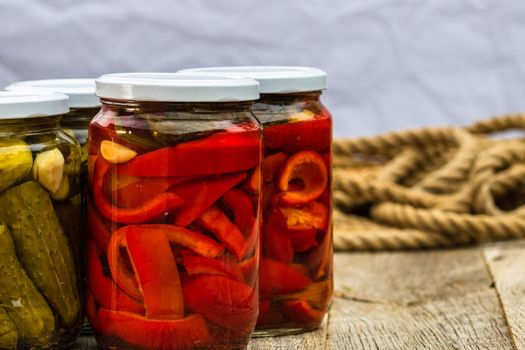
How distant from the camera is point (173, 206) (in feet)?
2.73

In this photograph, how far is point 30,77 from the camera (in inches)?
84.4

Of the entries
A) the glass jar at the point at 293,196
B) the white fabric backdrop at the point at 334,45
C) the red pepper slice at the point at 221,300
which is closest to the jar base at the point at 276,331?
the glass jar at the point at 293,196

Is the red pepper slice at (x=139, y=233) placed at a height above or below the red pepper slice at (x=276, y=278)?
above

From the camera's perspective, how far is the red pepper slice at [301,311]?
1.01m

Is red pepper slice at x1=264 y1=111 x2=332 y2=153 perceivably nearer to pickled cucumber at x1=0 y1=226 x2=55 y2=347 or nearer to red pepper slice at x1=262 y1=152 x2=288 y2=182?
red pepper slice at x1=262 y1=152 x2=288 y2=182

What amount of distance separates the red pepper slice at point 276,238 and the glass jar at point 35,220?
0.63ft

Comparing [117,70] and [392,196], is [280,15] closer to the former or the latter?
[117,70]

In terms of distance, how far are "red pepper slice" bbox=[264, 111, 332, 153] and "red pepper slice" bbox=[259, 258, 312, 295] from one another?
114 mm

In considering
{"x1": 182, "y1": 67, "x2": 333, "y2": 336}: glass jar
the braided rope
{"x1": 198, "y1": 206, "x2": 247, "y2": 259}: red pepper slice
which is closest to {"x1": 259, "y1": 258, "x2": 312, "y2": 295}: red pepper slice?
{"x1": 182, "y1": 67, "x2": 333, "y2": 336}: glass jar

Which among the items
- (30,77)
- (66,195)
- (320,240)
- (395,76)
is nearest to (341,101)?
(395,76)

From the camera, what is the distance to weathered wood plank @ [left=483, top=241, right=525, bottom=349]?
3.56 feet

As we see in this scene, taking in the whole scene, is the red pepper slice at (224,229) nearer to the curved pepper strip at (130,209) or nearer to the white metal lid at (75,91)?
the curved pepper strip at (130,209)

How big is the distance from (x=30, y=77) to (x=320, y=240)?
1.30 metres

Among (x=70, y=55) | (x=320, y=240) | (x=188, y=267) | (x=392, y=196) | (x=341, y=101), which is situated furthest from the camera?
(x=341, y=101)
